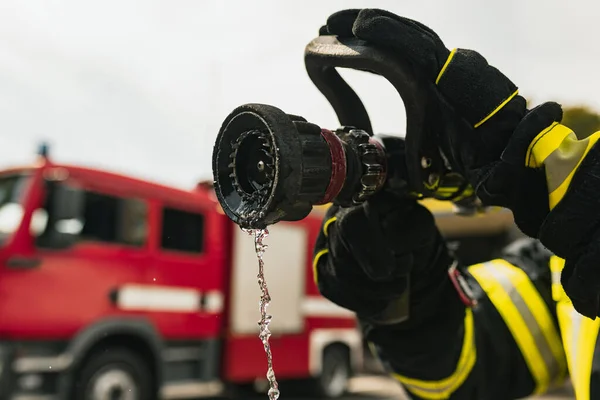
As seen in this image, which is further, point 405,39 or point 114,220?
point 114,220

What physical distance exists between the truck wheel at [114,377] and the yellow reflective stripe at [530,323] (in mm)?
4022

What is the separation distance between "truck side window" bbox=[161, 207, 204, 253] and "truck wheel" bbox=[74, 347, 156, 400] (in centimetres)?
91

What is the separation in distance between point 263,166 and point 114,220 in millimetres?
4509

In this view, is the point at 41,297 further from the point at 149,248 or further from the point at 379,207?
the point at 379,207

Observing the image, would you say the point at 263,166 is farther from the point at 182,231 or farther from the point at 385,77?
the point at 182,231

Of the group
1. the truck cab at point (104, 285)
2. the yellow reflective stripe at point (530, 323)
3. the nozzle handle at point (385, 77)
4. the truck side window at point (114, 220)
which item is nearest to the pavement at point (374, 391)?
the truck cab at point (104, 285)

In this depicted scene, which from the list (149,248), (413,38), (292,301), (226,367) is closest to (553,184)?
(413,38)

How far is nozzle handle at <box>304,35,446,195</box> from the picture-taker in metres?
0.82

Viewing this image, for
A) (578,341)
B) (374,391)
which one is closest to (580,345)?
(578,341)

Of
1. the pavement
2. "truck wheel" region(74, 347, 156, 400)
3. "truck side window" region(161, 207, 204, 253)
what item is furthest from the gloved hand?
the pavement

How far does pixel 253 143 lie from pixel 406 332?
48 cm

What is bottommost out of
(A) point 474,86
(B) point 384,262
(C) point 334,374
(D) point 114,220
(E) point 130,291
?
(B) point 384,262

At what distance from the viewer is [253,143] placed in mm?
790

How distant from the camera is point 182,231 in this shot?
5645mm
